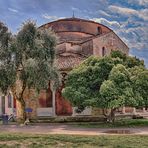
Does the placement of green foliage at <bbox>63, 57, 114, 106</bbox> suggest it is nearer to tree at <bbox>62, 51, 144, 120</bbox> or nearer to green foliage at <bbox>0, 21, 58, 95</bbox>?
tree at <bbox>62, 51, 144, 120</bbox>

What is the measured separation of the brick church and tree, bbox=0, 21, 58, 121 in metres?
4.46

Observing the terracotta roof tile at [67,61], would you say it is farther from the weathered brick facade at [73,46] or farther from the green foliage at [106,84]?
the green foliage at [106,84]

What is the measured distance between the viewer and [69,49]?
134 feet

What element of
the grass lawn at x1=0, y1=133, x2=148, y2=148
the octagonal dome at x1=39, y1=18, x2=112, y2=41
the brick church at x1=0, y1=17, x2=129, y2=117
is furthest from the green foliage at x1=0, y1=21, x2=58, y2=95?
the octagonal dome at x1=39, y1=18, x2=112, y2=41

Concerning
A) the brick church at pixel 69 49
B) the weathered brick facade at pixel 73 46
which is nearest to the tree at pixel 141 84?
the brick church at pixel 69 49

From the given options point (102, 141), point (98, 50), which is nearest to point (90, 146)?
point (102, 141)

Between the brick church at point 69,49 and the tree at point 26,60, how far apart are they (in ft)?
14.6

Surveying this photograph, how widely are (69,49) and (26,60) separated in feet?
43.6

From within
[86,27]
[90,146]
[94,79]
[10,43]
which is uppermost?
[86,27]

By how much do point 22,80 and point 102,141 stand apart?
12689 mm

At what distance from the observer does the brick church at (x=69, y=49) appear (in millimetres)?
35375

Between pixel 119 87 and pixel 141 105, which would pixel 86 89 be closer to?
pixel 119 87

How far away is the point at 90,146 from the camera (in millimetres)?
16188

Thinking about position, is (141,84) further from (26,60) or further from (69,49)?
(69,49)
